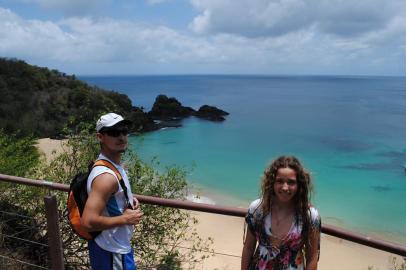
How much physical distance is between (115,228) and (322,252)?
1739cm

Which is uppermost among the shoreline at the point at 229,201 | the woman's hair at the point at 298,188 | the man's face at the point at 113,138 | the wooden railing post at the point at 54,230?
the man's face at the point at 113,138

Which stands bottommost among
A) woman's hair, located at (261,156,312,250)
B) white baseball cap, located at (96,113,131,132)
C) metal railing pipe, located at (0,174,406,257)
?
metal railing pipe, located at (0,174,406,257)

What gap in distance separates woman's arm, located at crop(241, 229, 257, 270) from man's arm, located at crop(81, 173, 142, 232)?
0.85 m

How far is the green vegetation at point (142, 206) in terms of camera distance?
327 inches

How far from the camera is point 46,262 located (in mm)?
7660

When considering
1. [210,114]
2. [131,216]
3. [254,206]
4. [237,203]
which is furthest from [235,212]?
[210,114]

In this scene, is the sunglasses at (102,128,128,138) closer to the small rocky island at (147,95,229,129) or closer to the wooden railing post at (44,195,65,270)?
the wooden railing post at (44,195,65,270)

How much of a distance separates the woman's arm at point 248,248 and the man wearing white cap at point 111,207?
719 millimetres

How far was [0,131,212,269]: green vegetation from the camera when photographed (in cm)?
831

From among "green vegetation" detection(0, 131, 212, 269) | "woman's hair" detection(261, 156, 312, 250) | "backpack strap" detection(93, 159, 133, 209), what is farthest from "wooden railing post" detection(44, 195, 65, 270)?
"green vegetation" detection(0, 131, 212, 269)

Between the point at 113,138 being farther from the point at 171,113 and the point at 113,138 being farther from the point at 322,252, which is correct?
the point at 171,113

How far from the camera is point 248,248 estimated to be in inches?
104

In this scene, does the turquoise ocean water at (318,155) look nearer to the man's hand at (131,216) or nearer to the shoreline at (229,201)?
the shoreline at (229,201)

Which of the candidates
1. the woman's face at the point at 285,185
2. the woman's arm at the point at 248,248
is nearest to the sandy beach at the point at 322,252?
the woman's arm at the point at 248,248
